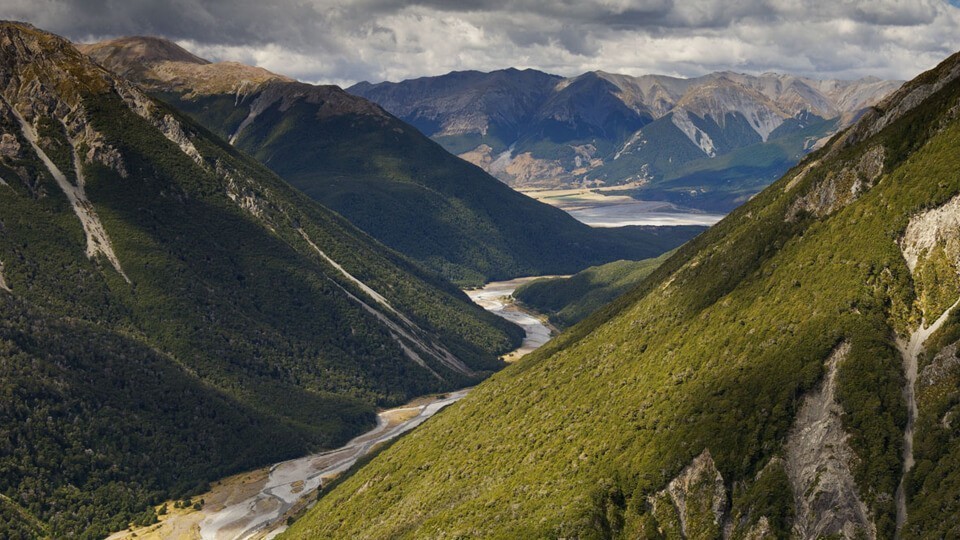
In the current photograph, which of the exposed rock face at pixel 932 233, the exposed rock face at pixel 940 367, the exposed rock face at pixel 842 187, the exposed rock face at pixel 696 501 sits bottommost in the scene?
the exposed rock face at pixel 696 501

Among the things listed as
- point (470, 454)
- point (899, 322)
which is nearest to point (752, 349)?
point (899, 322)

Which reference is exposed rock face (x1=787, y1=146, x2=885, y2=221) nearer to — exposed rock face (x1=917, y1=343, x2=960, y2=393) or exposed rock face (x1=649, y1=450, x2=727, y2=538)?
exposed rock face (x1=917, y1=343, x2=960, y2=393)

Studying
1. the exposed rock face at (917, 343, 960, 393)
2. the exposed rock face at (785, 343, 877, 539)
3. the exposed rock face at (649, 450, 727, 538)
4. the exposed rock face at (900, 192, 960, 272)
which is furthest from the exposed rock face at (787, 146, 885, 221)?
the exposed rock face at (649, 450, 727, 538)

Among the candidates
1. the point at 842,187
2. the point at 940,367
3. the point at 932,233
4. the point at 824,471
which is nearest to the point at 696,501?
the point at 824,471

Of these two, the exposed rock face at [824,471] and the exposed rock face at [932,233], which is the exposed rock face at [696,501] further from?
the exposed rock face at [932,233]

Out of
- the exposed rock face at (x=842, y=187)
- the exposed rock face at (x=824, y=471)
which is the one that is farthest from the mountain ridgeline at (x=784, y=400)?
the exposed rock face at (x=842, y=187)

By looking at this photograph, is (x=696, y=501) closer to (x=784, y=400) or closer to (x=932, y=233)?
(x=784, y=400)
